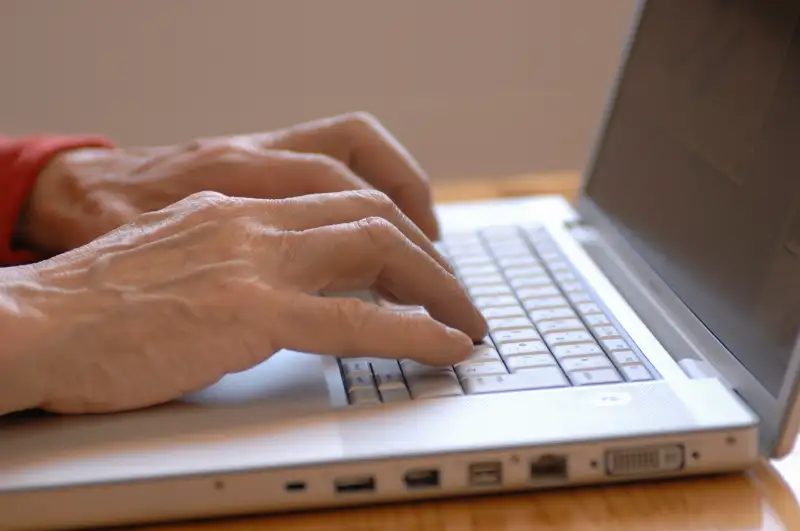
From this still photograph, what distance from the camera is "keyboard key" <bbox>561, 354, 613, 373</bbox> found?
0.58m

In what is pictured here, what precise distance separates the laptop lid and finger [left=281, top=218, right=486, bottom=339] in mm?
164

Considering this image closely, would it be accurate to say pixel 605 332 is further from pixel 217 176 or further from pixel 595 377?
pixel 217 176

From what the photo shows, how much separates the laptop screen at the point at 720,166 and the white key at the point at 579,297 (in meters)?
0.06

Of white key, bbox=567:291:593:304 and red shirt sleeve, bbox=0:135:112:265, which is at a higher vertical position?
white key, bbox=567:291:593:304

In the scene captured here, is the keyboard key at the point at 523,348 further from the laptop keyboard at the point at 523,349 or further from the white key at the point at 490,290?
the white key at the point at 490,290

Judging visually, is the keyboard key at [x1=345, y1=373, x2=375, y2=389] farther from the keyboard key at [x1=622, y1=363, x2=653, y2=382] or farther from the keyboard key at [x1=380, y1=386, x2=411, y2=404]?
the keyboard key at [x1=622, y1=363, x2=653, y2=382]

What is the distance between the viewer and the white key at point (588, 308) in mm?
676

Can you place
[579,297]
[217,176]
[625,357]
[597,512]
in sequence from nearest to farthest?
1. [597,512]
2. [625,357]
3. [579,297]
4. [217,176]

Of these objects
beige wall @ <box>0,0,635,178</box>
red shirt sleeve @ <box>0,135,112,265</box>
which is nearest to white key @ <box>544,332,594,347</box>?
red shirt sleeve @ <box>0,135,112,265</box>

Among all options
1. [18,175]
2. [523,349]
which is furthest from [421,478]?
[18,175]

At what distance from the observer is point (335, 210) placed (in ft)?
2.01

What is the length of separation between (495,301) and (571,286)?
0.21 ft

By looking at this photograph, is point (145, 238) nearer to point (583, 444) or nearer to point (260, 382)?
point (260, 382)

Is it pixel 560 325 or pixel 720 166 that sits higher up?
pixel 720 166
